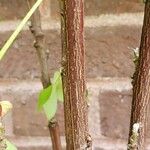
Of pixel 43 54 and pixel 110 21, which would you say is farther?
pixel 110 21

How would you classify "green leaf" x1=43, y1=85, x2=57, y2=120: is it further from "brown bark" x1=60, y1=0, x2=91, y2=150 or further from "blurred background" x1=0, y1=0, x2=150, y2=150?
"blurred background" x1=0, y1=0, x2=150, y2=150

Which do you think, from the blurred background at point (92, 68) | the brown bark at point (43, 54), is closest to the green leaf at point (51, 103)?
the brown bark at point (43, 54)

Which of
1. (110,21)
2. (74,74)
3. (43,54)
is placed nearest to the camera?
(74,74)

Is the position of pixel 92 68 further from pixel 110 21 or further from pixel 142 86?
pixel 142 86

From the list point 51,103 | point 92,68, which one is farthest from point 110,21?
point 51,103

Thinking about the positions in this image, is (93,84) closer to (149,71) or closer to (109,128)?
(109,128)

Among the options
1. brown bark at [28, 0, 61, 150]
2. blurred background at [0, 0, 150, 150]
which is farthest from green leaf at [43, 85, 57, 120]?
blurred background at [0, 0, 150, 150]
